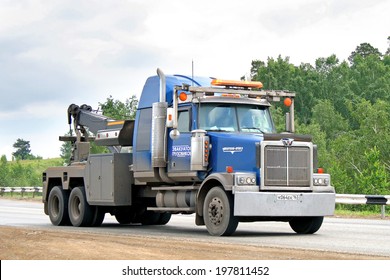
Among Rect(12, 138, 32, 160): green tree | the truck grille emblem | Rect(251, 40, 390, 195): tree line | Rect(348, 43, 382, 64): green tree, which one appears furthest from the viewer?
Rect(12, 138, 32, 160): green tree

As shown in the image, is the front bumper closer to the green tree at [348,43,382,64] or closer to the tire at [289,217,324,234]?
the tire at [289,217,324,234]

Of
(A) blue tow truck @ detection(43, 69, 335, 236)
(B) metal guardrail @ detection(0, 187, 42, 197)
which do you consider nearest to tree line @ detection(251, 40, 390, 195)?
(B) metal guardrail @ detection(0, 187, 42, 197)

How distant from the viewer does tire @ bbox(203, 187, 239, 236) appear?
19.7 m

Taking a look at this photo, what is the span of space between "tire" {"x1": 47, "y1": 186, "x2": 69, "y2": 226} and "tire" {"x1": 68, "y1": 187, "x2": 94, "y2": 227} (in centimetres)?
23

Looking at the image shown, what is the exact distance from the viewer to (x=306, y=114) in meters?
115

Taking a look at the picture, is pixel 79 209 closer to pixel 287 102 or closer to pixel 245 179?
pixel 287 102

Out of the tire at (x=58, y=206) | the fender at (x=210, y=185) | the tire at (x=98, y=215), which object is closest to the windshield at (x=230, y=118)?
the fender at (x=210, y=185)

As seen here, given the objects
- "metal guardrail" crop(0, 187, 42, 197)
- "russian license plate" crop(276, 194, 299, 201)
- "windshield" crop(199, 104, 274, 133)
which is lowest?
"metal guardrail" crop(0, 187, 42, 197)

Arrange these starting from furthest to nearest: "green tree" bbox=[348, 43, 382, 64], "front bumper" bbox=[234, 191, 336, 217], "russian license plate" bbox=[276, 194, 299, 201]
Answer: "green tree" bbox=[348, 43, 382, 64], "russian license plate" bbox=[276, 194, 299, 201], "front bumper" bbox=[234, 191, 336, 217]

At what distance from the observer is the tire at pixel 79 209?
2509 centimetres

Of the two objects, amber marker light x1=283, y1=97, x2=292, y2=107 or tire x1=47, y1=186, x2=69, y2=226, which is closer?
amber marker light x1=283, y1=97, x2=292, y2=107

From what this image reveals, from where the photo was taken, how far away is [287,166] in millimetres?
20141
